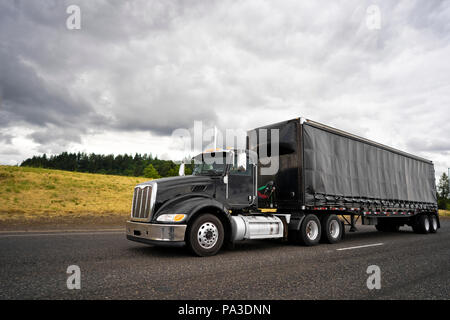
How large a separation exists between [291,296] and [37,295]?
3302 mm

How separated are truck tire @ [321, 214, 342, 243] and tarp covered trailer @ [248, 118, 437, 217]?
1.22 feet

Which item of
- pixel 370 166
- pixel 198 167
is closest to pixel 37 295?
pixel 198 167

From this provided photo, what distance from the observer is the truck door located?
7.95 meters

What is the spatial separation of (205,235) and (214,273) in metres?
1.71

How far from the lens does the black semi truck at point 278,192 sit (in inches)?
267

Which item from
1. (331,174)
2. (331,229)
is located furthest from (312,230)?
(331,174)

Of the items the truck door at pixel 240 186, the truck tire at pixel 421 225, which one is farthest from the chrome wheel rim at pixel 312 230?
the truck tire at pixel 421 225

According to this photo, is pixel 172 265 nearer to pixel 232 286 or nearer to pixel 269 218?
pixel 232 286

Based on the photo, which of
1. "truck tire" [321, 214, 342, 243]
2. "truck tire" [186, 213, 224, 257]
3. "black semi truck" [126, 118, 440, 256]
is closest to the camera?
"truck tire" [186, 213, 224, 257]

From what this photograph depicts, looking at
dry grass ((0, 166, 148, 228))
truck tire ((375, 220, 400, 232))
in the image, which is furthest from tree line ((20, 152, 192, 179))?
truck tire ((375, 220, 400, 232))

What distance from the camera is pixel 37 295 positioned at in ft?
12.5

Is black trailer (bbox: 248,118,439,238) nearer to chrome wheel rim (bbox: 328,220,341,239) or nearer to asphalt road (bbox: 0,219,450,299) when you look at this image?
chrome wheel rim (bbox: 328,220,341,239)

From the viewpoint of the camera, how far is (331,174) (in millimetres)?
9945
